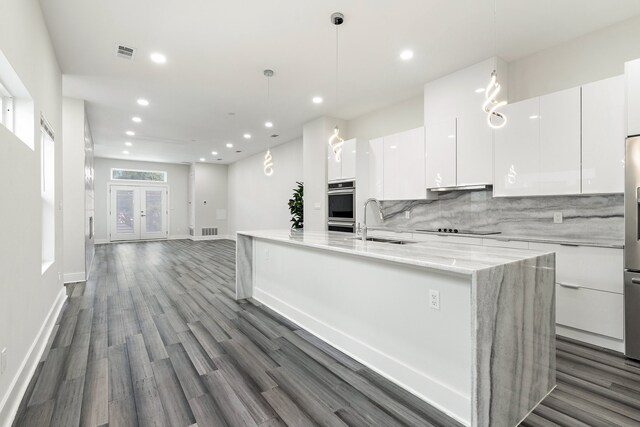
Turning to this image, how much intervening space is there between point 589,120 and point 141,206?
41.3 ft

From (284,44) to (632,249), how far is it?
12.1 ft

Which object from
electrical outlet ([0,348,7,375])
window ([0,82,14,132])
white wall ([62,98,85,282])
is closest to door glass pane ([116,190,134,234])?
white wall ([62,98,85,282])

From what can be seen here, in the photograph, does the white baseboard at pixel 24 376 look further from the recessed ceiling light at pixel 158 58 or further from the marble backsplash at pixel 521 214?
the marble backsplash at pixel 521 214

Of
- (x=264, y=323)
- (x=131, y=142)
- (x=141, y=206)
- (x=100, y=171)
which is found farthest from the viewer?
(x=141, y=206)

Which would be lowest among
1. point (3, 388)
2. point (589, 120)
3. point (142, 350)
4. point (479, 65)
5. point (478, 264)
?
point (142, 350)

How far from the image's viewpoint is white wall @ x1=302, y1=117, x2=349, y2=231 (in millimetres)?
5914

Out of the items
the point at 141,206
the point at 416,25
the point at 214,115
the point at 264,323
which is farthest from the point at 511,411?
the point at 141,206

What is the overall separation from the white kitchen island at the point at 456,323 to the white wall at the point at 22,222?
6.67 feet

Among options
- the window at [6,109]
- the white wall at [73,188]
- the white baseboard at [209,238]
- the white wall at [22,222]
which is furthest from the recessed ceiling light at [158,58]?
the white baseboard at [209,238]

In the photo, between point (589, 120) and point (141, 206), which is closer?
point (589, 120)

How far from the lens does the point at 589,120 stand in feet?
9.30

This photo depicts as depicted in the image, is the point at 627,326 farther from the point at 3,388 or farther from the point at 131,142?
the point at 131,142

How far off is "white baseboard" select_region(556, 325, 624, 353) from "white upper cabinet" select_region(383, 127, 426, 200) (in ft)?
7.00

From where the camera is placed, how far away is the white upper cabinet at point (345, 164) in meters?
5.18
